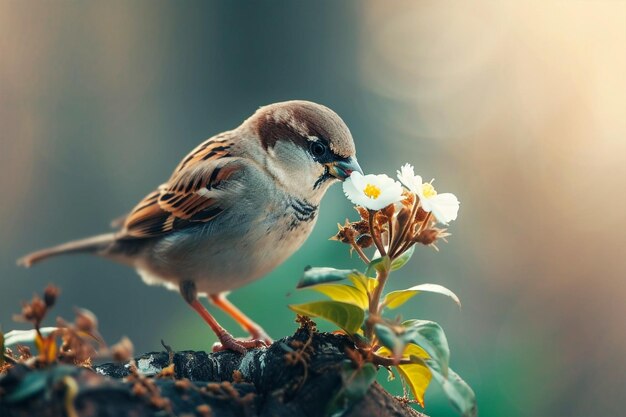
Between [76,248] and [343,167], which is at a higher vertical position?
[343,167]

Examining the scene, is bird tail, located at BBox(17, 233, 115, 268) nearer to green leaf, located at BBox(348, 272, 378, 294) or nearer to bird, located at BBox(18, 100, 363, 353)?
bird, located at BBox(18, 100, 363, 353)

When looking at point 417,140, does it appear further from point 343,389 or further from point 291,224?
point 343,389

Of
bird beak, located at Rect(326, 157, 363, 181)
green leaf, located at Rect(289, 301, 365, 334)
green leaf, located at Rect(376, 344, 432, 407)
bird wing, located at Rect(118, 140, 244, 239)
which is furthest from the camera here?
bird wing, located at Rect(118, 140, 244, 239)

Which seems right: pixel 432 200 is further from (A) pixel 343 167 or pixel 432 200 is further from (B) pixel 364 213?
(A) pixel 343 167

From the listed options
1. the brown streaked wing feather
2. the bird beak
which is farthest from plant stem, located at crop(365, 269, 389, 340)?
the brown streaked wing feather

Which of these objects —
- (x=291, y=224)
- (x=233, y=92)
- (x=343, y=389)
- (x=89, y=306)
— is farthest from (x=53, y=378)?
(x=233, y=92)

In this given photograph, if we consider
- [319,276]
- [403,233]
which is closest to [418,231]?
[403,233]
